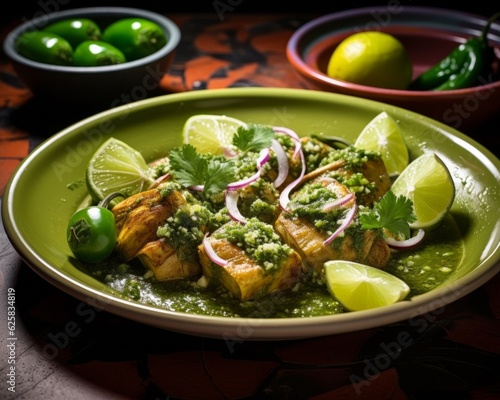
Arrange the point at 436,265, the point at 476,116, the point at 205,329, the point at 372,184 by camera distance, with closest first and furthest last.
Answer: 1. the point at 205,329
2. the point at 436,265
3. the point at 372,184
4. the point at 476,116

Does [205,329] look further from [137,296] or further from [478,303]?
[478,303]

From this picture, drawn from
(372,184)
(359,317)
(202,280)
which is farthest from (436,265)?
(202,280)

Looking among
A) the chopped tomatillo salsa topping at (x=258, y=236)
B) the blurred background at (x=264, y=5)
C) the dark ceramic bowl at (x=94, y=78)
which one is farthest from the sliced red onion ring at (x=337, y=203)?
the blurred background at (x=264, y=5)

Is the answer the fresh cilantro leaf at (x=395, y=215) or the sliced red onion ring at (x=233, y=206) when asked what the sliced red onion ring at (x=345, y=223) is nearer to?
the fresh cilantro leaf at (x=395, y=215)

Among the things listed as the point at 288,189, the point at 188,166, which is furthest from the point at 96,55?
the point at 288,189

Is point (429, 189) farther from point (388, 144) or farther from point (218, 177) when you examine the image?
point (218, 177)

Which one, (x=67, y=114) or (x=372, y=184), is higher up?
(x=372, y=184)

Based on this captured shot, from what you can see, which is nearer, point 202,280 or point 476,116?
point 202,280
